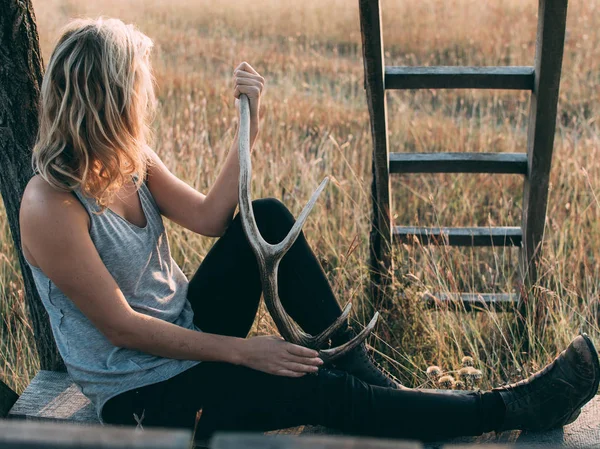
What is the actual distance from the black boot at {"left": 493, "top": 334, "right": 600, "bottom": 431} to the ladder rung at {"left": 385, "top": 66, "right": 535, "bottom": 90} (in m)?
1.11

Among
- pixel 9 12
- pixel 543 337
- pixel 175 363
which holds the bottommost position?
pixel 543 337

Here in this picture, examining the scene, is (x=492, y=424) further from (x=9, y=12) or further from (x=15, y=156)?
(x=9, y=12)

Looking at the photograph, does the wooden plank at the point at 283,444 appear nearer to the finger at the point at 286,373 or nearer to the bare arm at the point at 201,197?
the finger at the point at 286,373

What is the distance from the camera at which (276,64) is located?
676 centimetres

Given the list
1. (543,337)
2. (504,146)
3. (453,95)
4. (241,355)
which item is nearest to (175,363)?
(241,355)

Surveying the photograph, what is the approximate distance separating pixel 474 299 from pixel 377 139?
2.66ft

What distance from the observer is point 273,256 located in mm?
2297

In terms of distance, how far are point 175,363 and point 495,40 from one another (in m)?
5.75

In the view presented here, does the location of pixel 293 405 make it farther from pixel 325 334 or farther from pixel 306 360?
pixel 325 334

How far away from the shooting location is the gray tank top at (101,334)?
2.26m

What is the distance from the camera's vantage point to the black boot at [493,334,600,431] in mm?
2373

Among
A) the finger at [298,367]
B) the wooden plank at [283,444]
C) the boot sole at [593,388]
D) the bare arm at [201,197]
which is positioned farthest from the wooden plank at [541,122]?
the wooden plank at [283,444]

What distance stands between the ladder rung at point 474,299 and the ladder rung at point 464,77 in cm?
87

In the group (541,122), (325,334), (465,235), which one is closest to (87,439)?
(325,334)
